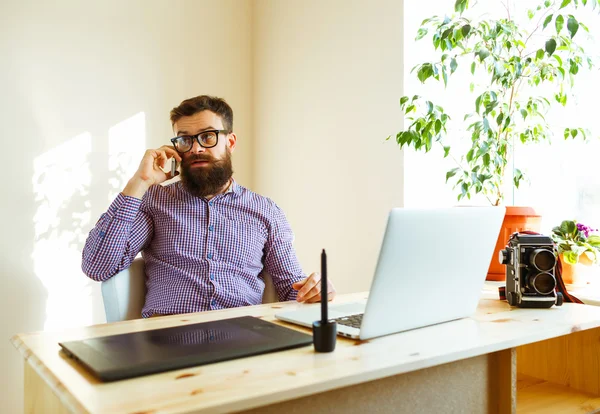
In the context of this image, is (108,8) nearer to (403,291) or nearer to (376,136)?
(376,136)

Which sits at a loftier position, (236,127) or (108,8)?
(108,8)

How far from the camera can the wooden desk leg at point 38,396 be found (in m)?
0.90

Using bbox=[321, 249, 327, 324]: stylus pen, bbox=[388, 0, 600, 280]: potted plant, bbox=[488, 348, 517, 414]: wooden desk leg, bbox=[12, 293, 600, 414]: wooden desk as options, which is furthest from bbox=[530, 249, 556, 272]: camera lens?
bbox=[321, 249, 327, 324]: stylus pen

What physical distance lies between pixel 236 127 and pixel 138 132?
2.14 ft

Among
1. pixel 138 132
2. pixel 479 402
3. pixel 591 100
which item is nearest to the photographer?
pixel 479 402

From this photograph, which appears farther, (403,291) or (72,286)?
(72,286)

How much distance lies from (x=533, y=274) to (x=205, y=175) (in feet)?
3.61

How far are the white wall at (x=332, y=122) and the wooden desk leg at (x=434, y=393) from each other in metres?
1.41

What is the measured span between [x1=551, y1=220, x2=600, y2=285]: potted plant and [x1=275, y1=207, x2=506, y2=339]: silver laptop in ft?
2.84

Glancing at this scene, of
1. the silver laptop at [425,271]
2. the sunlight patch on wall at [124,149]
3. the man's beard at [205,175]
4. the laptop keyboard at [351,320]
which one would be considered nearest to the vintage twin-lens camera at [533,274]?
the silver laptop at [425,271]

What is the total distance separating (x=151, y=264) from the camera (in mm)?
1809

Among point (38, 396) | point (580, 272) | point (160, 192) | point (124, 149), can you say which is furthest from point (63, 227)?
point (580, 272)

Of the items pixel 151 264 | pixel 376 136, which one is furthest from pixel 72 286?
pixel 376 136

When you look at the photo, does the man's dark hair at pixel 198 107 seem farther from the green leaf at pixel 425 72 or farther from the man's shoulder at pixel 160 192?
the green leaf at pixel 425 72
